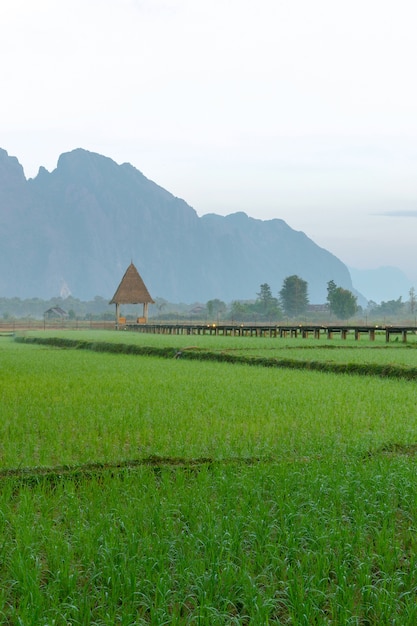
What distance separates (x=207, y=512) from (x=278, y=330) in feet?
136

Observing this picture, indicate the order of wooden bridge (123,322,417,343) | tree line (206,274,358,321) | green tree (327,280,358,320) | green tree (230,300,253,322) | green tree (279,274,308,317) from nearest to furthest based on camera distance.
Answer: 1. wooden bridge (123,322,417,343)
2. green tree (230,300,253,322)
3. green tree (327,280,358,320)
4. tree line (206,274,358,321)
5. green tree (279,274,308,317)

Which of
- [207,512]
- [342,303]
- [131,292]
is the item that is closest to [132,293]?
[131,292]

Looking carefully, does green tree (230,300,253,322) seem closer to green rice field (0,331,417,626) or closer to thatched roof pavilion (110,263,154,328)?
thatched roof pavilion (110,263,154,328)

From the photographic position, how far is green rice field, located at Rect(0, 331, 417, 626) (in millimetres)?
3846

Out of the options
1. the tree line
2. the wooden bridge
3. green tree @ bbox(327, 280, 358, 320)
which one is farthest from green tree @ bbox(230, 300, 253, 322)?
the wooden bridge

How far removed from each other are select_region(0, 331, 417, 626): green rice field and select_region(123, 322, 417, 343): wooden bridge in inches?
840

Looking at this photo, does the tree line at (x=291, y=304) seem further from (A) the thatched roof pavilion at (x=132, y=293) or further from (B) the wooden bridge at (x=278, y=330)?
(B) the wooden bridge at (x=278, y=330)

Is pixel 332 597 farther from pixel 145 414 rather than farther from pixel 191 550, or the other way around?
pixel 145 414

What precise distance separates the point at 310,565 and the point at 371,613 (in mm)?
533

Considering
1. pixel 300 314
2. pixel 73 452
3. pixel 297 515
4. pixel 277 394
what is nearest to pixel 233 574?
pixel 297 515

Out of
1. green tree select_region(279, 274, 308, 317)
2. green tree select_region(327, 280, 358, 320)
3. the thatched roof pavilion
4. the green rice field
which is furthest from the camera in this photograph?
green tree select_region(279, 274, 308, 317)

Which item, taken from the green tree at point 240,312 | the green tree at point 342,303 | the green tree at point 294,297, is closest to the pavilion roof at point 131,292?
the green tree at point 240,312

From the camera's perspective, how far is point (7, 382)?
561 inches

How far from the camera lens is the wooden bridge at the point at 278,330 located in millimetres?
32938
